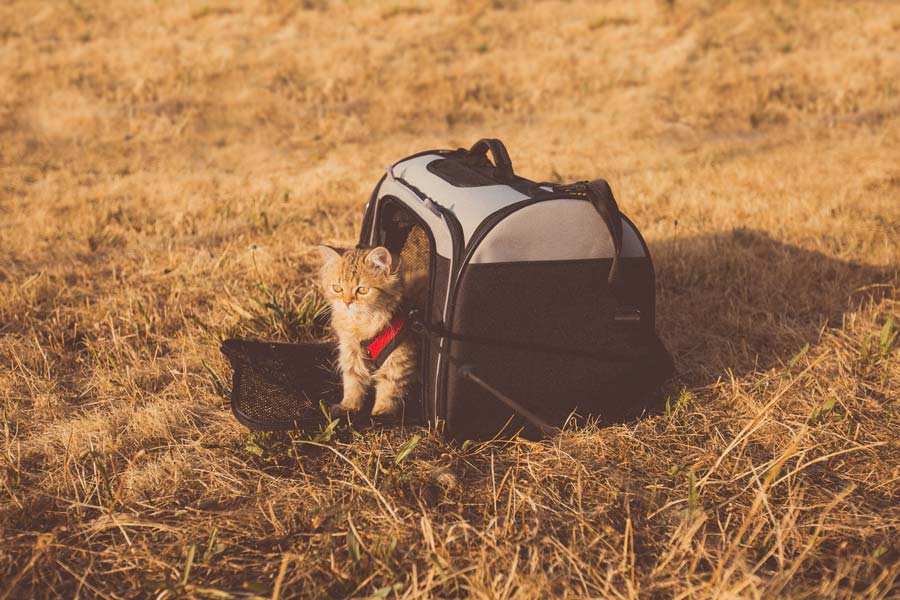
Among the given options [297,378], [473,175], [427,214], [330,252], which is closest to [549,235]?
[427,214]

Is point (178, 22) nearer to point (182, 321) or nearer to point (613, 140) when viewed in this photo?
point (613, 140)

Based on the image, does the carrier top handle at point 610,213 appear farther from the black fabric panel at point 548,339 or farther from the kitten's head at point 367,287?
the kitten's head at point 367,287

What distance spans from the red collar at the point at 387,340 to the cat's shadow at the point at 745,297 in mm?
1420

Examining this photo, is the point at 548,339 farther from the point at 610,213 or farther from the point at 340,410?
the point at 340,410

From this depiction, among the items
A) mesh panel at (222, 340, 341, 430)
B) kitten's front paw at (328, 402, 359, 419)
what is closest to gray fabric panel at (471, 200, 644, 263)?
kitten's front paw at (328, 402, 359, 419)

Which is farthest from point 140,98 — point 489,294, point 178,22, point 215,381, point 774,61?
point 774,61

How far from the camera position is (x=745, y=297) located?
352cm

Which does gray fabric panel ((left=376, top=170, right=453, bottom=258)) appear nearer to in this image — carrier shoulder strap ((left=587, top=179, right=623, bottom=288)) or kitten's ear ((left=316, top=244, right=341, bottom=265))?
kitten's ear ((left=316, top=244, right=341, bottom=265))

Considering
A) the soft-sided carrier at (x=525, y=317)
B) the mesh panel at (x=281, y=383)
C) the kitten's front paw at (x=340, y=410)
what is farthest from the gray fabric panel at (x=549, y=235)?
the mesh panel at (x=281, y=383)

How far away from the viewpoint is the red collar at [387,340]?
7.75ft

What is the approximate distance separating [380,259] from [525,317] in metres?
0.71

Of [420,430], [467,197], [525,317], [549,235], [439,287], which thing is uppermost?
[467,197]

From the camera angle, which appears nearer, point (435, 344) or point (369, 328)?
point (435, 344)

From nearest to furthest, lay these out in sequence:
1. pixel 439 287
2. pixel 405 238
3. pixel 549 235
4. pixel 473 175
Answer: pixel 549 235 → pixel 439 287 → pixel 473 175 → pixel 405 238
